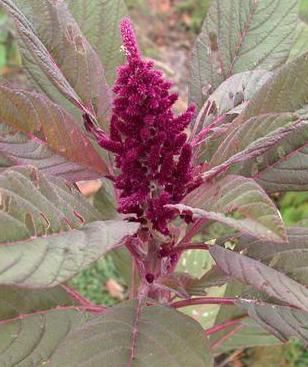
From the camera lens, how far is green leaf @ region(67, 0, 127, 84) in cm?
108

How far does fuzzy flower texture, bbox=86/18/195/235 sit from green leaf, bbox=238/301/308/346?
17 cm

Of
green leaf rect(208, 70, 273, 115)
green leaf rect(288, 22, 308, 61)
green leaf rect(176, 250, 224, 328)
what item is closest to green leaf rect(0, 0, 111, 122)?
green leaf rect(208, 70, 273, 115)

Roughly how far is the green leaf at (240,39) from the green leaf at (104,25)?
124 mm

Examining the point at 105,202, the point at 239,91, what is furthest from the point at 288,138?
the point at 105,202

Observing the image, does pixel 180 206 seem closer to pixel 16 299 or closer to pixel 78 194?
pixel 78 194

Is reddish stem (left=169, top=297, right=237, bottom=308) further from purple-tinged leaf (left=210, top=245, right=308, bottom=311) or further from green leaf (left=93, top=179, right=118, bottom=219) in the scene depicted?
green leaf (left=93, top=179, right=118, bottom=219)

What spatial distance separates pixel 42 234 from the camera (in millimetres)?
→ 701

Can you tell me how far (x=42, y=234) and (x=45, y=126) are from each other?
0.20 m

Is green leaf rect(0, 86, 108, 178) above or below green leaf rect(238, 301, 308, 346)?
above

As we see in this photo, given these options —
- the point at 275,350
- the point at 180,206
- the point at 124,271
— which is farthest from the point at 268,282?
the point at 275,350

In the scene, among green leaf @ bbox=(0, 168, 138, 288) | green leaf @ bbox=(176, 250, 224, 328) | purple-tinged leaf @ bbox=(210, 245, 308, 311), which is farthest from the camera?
green leaf @ bbox=(176, 250, 224, 328)

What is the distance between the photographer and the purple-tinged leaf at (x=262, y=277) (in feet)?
2.44

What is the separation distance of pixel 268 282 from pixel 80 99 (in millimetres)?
386

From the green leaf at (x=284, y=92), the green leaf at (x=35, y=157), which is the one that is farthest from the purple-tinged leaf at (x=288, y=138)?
the green leaf at (x=35, y=157)
